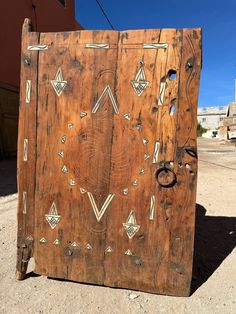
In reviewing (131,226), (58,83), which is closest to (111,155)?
(131,226)

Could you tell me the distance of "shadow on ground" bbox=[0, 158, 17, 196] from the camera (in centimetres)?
562

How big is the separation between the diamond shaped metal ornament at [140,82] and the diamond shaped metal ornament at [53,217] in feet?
3.65

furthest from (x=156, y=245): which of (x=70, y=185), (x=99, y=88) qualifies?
(x=99, y=88)

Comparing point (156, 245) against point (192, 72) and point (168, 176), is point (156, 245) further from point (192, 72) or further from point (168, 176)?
point (192, 72)

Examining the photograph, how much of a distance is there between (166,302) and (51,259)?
0.97 meters

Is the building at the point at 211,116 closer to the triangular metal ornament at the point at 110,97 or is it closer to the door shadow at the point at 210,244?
the door shadow at the point at 210,244

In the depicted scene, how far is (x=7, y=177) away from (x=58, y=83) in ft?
16.0

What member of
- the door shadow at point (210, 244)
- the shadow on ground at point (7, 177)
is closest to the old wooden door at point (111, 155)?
the door shadow at point (210, 244)

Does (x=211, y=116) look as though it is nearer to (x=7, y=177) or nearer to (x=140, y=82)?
(x=7, y=177)

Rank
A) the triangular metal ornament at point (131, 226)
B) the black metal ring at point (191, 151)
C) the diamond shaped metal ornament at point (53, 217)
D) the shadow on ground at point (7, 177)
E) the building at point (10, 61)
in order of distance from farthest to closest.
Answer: the building at point (10, 61) < the shadow on ground at point (7, 177) < the diamond shaped metal ornament at point (53, 217) < the triangular metal ornament at point (131, 226) < the black metal ring at point (191, 151)

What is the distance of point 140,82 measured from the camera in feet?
7.20

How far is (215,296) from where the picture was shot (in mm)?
2355

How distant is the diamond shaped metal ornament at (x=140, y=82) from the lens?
2.18 m

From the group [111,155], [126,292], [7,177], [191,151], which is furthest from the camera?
[7,177]
